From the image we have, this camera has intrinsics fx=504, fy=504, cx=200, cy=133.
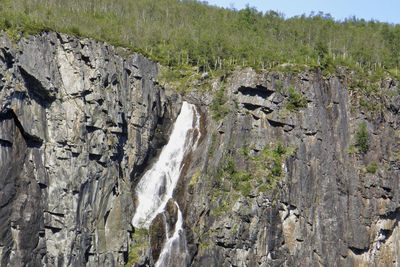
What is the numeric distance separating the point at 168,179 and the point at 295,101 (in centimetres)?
2106

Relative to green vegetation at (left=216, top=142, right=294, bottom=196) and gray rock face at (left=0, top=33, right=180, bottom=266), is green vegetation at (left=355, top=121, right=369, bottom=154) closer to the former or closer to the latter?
green vegetation at (left=216, top=142, right=294, bottom=196)

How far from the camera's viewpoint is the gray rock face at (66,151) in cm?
5141

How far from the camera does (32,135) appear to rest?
174 ft

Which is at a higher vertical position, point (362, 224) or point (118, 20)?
point (118, 20)

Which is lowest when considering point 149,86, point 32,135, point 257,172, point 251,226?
point 251,226

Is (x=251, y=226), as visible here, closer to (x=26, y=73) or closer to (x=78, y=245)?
(x=78, y=245)

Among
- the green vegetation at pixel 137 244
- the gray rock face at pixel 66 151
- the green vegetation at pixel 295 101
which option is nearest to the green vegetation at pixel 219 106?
the green vegetation at pixel 295 101

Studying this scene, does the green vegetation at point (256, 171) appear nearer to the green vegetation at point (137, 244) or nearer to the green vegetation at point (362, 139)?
the green vegetation at point (362, 139)

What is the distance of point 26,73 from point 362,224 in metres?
47.5

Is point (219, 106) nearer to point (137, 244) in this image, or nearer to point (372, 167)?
point (137, 244)

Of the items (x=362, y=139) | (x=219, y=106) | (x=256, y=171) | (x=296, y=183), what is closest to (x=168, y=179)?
(x=256, y=171)

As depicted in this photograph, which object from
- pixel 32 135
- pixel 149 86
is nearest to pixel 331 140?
pixel 149 86

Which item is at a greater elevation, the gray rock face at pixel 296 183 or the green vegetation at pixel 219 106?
the green vegetation at pixel 219 106

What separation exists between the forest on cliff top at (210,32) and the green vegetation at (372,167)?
1605cm
